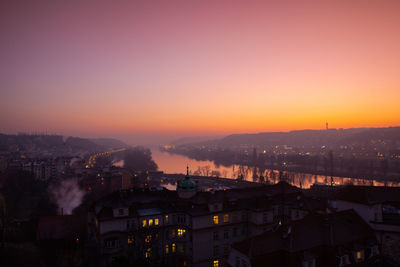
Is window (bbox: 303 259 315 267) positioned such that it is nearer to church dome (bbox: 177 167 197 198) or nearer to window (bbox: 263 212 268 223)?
window (bbox: 263 212 268 223)

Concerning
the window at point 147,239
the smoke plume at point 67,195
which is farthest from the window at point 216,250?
the smoke plume at point 67,195

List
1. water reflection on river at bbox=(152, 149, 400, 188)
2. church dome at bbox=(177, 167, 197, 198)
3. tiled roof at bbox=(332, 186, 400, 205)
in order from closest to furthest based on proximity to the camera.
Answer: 1. tiled roof at bbox=(332, 186, 400, 205)
2. church dome at bbox=(177, 167, 197, 198)
3. water reflection on river at bbox=(152, 149, 400, 188)

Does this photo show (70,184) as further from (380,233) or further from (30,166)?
(380,233)

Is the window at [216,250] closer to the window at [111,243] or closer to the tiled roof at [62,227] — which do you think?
the window at [111,243]

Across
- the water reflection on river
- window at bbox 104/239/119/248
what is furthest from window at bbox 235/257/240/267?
the water reflection on river

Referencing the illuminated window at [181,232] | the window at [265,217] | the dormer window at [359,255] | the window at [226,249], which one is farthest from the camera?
the window at [265,217]

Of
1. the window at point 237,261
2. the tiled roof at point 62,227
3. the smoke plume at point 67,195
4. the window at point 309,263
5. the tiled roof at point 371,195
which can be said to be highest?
the tiled roof at point 371,195

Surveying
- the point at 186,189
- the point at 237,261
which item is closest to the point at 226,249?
the point at 186,189
